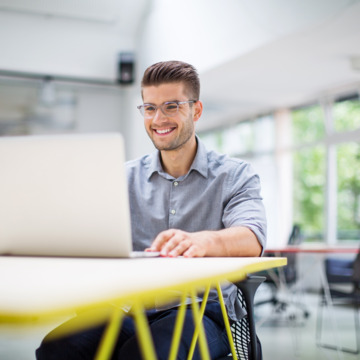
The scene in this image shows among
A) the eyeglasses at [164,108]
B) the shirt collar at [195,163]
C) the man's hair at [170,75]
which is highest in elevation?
the man's hair at [170,75]

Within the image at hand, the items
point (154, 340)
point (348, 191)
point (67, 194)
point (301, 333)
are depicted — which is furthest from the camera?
point (348, 191)

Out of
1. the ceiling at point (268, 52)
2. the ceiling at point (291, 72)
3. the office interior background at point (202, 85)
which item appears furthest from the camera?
the office interior background at point (202, 85)

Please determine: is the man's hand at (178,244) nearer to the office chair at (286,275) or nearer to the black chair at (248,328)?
the black chair at (248,328)

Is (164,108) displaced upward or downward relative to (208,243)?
upward

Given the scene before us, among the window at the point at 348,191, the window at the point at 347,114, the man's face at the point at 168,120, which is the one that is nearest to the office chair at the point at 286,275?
the window at the point at 348,191

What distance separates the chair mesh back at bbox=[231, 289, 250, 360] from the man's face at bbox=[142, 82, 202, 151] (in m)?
0.56

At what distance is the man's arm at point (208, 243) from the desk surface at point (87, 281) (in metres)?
0.13

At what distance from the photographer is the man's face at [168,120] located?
5.43 feet

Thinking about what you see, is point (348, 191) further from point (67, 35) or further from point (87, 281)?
point (87, 281)

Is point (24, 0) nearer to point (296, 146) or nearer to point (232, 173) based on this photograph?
point (296, 146)

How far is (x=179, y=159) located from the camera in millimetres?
1724

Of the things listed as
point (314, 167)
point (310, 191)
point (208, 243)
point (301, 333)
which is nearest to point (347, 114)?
point (314, 167)

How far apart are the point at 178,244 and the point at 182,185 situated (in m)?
0.53

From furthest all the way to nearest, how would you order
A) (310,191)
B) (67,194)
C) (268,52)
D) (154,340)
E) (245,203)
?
(310,191)
(268,52)
(245,203)
(154,340)
(67,194)
